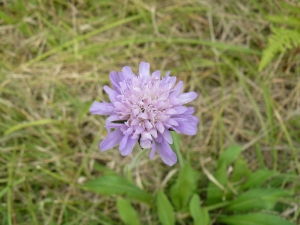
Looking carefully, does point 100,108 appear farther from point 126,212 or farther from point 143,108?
point 126,212

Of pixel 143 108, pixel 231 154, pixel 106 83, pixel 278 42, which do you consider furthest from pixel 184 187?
pixel 278 42

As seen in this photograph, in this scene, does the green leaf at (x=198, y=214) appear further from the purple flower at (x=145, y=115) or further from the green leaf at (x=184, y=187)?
the purple flower at (x=145, y=115)

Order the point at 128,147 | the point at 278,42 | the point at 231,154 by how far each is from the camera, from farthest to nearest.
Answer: the point at 278,42 < the point at 231,154 < the point at 128,147

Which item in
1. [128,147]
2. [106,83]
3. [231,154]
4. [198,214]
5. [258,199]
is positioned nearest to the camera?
[128,147]

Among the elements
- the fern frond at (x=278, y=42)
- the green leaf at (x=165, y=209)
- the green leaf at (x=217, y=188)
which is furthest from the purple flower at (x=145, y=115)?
the fern frond at (x=278, y=42)

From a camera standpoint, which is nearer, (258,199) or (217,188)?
(258,199)

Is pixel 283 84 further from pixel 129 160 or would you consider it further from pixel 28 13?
pixel 28 13

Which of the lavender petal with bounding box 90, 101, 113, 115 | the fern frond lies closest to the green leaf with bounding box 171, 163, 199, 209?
the lavender petal with bounding box 90, 101, 113, 115
